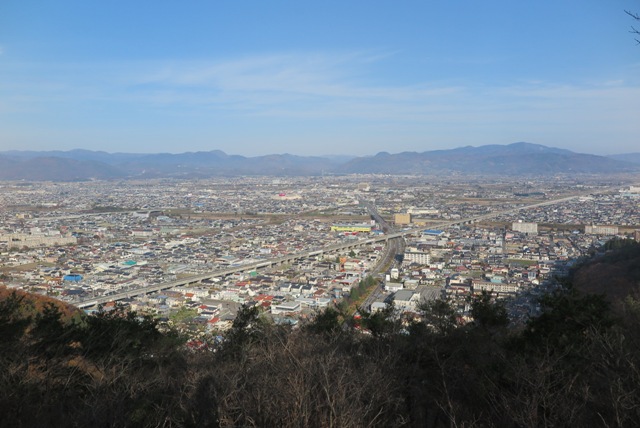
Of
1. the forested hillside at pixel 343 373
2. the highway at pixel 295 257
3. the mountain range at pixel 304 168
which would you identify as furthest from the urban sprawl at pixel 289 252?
the mountain range at pixel 304 168

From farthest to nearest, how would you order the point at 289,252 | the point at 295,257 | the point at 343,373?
the point at 289,252, the point at 295,257, the point at 343,373

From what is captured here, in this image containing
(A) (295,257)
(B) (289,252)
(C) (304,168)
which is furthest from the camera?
(C) (304,168)

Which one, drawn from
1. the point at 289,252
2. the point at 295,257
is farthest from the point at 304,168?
the point at 295,257

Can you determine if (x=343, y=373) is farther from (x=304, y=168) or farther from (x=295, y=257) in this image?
(x=304, y=168)

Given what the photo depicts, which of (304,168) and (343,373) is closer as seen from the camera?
(343,373)

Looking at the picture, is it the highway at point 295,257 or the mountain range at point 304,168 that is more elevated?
the mountain range at point 304,168

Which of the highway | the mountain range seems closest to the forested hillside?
the highway

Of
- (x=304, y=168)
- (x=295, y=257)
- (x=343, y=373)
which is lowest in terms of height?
(x=295, y=257)

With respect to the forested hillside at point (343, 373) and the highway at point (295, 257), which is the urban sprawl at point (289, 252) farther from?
the forested hillside at point (343, 373)

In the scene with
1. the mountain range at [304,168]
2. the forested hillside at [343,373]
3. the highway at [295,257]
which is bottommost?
the highway at [295,257]
